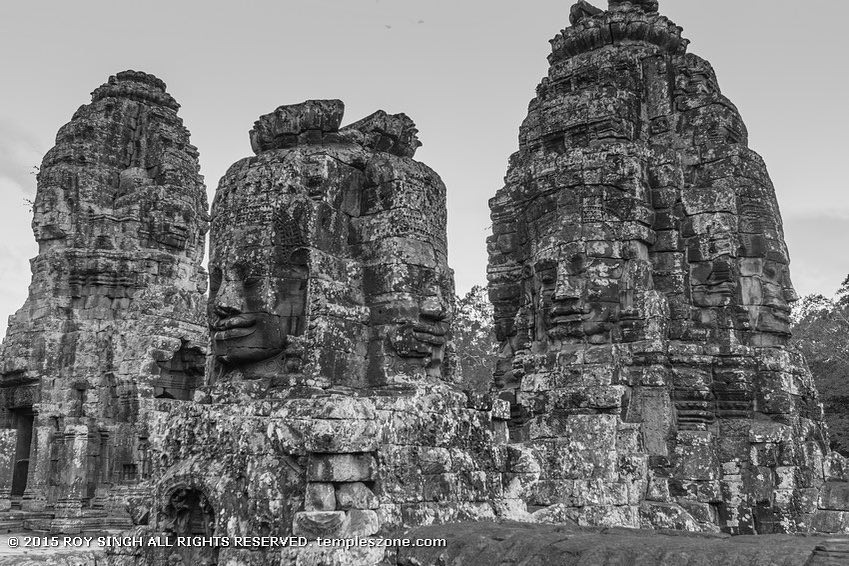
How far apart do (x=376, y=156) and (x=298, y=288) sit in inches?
60.5

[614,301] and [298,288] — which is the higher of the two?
[614,301]

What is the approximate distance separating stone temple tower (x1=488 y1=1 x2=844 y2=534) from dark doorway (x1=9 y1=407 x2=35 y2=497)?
439 inches

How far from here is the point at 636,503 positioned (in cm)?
1088

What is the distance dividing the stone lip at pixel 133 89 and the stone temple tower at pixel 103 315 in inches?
1.3

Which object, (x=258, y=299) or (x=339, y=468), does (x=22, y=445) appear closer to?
(x=258, y=299)

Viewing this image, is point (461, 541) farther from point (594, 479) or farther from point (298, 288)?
point (594, 479)

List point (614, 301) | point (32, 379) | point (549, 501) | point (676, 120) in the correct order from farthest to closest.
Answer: point (32, 379), point (676, 120), point (614, 301), point (549, 501)

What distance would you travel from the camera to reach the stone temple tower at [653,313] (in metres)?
11.6

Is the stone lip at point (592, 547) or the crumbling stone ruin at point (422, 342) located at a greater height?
the crumbling stone ruin at point (422, 342)

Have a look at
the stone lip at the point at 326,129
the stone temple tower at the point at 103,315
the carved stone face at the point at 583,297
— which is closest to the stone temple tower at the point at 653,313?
the carved stone face at the point at 583,297

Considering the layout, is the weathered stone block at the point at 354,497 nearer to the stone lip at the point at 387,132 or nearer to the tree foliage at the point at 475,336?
the stone lip at the point at 387,132

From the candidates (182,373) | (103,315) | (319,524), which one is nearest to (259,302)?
(319,524)

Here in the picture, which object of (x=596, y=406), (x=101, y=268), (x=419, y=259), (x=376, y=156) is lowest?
(x=596, y=406)

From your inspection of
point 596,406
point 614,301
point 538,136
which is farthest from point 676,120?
point 596,406
